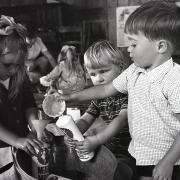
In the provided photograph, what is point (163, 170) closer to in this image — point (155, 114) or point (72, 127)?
point (155, 114)

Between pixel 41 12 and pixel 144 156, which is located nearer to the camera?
pixel 144 156

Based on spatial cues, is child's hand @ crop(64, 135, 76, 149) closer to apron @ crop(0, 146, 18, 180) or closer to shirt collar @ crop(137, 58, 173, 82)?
apron @ crop(0, 146, 18, 180)

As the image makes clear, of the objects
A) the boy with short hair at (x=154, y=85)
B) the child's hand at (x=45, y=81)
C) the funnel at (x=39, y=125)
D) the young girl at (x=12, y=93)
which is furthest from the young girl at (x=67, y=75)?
the boy with short hair at (x=154, y=85)

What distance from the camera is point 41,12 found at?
3.79 ft

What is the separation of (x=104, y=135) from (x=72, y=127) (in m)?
0.14

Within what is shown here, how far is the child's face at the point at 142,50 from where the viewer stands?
0.85m

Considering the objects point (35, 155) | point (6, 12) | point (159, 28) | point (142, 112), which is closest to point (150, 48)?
point (159, 28)

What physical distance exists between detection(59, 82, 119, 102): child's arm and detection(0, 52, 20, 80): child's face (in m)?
0.22

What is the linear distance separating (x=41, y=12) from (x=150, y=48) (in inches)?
19.8

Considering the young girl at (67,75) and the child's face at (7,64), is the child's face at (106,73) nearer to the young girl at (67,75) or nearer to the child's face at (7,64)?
the young girl at (67,75)

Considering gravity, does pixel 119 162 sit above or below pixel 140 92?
below

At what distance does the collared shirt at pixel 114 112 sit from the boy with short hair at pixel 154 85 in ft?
0.65

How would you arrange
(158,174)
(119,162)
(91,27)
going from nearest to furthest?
(158,174)
(119,162)
(91,27)

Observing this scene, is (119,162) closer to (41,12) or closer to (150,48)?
(150,48)
